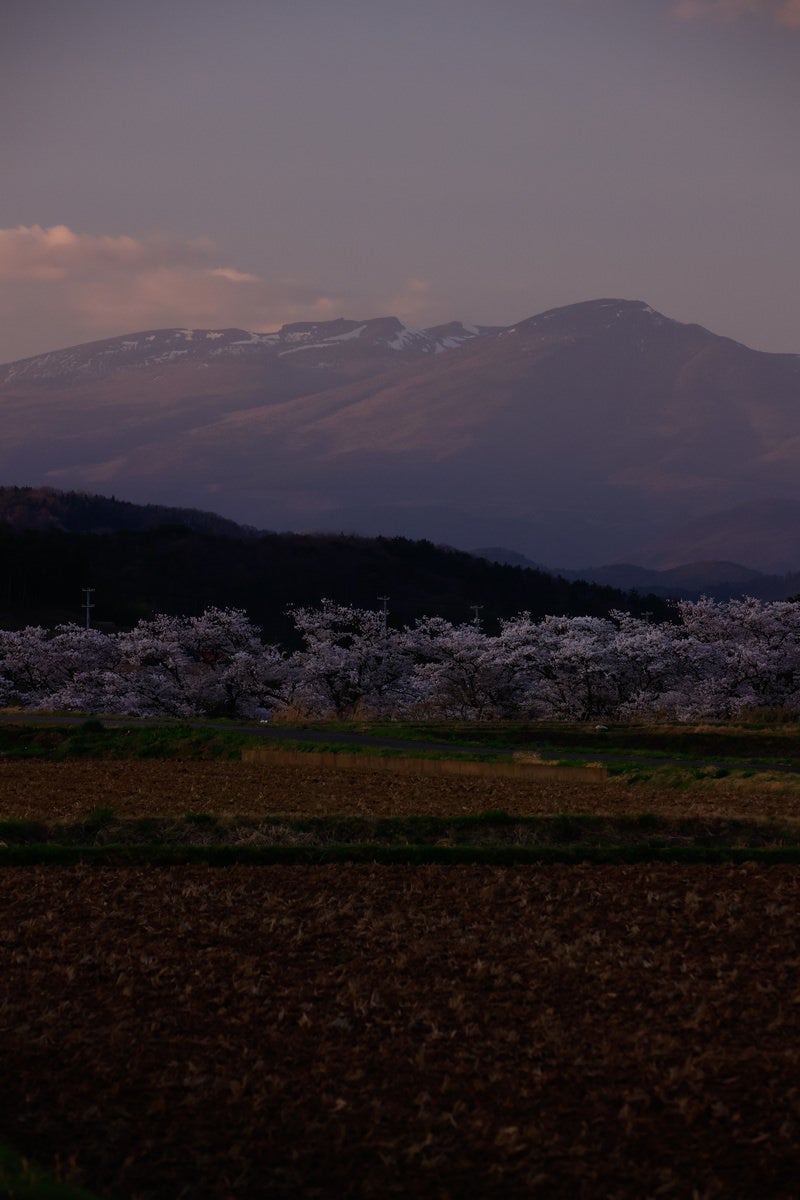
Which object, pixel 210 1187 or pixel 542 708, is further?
pixel 542 708

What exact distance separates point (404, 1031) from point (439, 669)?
57959 mm

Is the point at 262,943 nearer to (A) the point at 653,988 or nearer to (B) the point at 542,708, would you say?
(A) the point at 653,988

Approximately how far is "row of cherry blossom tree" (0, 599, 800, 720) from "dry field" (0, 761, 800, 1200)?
1788 inches

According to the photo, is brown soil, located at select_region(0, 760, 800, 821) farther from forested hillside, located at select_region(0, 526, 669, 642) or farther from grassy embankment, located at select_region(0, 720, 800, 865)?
forested hillside, located at select_region(0, 526, 669, 642)

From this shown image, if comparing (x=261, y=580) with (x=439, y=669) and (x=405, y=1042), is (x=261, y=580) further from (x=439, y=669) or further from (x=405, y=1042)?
(x=405, y=1042)

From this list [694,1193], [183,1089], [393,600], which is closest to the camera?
[694,1193]

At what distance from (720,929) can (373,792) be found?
13417 millimetres

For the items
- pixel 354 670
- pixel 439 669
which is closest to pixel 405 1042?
pixel 439 669

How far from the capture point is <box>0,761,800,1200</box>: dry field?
23.8 feet

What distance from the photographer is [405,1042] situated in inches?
362

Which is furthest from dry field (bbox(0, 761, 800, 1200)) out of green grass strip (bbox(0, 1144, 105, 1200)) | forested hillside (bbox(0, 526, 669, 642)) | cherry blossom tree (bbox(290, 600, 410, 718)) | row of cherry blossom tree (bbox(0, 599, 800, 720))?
forested hillside (bbox(0, 526, 669, 642))

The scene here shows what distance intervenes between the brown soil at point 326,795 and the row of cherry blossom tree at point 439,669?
31654 millimetres

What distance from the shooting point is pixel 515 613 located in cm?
12512

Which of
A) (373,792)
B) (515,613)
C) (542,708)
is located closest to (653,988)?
(373,792)
